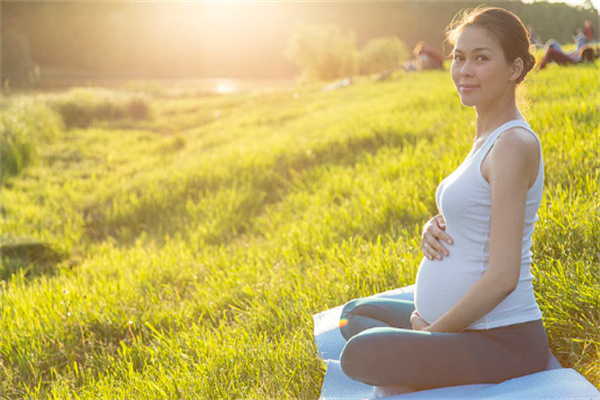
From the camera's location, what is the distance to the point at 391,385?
2.11m

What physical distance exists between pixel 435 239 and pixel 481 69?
Result: 72cm

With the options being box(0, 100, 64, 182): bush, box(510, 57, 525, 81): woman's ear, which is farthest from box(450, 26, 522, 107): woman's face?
box(0, 100, 64, 182): bush

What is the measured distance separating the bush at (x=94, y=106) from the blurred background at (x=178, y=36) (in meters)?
8.34

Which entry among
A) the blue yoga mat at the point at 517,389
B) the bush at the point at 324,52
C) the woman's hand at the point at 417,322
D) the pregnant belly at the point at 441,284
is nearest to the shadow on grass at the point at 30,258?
the blue yoga mat at the point at 517,389

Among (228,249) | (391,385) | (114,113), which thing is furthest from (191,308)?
(114,113)

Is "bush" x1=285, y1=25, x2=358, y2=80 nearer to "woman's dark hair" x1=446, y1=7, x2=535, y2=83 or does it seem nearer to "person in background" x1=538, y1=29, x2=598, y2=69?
"person in background" x1=538, y1=29, x2=598, y2=69

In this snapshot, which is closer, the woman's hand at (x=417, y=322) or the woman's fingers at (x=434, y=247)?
the woman's fingers at (x=434, y=247)

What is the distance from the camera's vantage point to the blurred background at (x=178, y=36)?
4494cm

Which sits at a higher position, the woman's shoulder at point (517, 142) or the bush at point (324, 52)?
the bush at point (324, 52)

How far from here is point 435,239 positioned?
222cm

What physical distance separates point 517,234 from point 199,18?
88.2 m

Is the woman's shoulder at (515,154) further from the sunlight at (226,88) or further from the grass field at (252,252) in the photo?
the sunlight at (226,88)

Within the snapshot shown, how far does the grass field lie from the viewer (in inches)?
114

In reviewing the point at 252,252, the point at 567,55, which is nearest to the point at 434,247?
the point at 252,252
